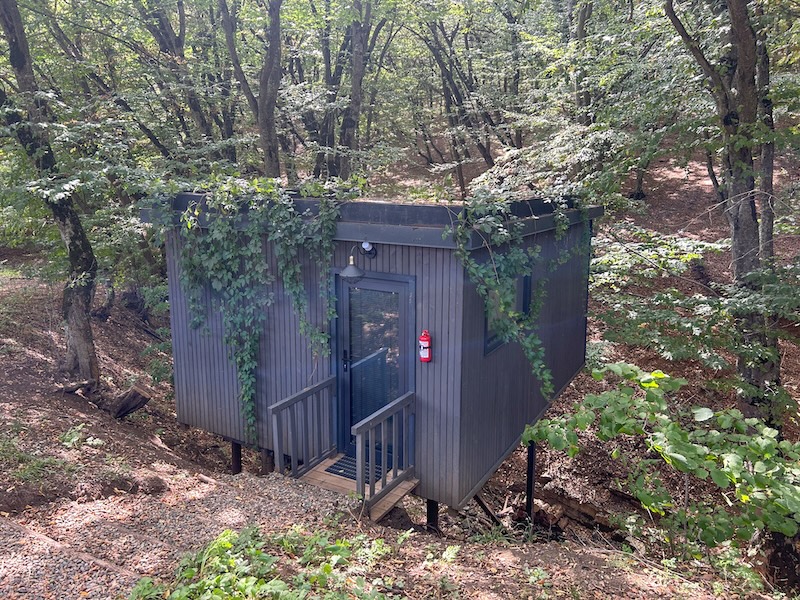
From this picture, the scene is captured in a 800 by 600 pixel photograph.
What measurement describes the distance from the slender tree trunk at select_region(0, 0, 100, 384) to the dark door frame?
3.34 metres

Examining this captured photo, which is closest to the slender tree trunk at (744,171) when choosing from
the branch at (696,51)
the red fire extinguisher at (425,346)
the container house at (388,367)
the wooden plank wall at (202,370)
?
the branch at (696,51)

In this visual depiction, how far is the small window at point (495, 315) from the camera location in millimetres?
5003

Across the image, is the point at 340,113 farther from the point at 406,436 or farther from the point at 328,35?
the point at 406,436

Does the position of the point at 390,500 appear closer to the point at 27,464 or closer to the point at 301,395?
the point at 301,395

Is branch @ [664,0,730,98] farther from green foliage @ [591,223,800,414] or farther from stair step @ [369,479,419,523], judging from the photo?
stair step @ [369,479,419,523]

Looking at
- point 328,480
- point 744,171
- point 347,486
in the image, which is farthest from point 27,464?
point 744,171

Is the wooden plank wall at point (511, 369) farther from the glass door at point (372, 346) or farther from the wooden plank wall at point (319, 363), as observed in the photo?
the glass door at point (372, 346)

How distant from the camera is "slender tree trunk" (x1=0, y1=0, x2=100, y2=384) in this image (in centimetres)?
679

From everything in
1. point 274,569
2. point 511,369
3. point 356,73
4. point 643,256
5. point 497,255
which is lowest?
point 274,569

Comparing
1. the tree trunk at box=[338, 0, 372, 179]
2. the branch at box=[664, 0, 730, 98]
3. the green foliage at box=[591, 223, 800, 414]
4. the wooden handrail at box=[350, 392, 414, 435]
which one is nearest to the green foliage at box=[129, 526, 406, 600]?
the wooden handrail at box=[350, 392, 414, 435]

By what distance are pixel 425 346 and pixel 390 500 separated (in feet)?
4.39

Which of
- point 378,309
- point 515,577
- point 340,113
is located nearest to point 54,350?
point 378,309

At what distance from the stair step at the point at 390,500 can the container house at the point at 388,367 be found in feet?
0.09

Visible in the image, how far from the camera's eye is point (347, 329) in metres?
5.55
